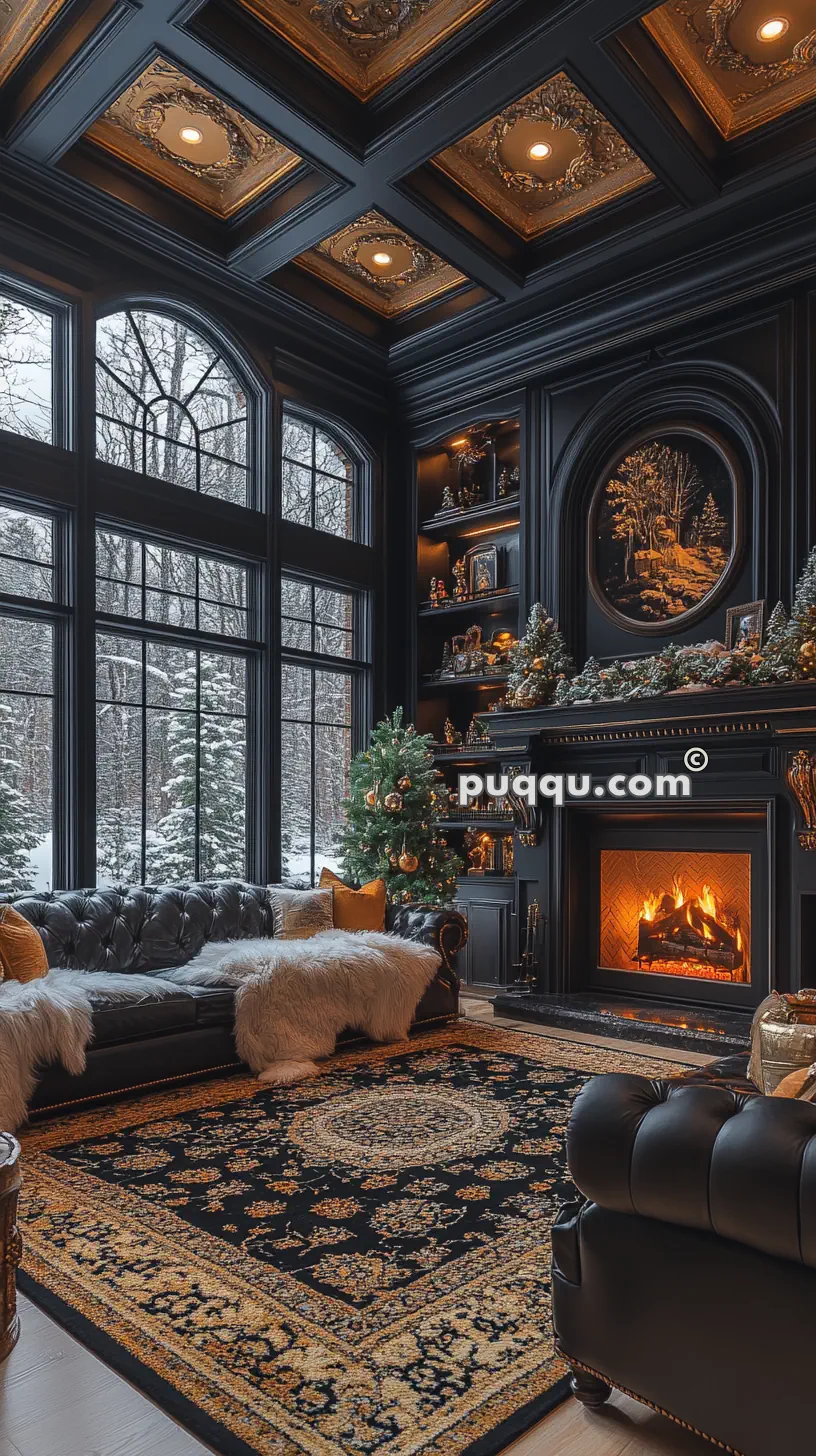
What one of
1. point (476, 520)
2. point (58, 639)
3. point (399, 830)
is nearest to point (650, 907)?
point (399, 830)

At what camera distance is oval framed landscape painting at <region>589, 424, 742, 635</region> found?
5.78 meters

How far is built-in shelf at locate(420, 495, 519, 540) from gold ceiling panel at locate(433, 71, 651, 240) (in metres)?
1.79

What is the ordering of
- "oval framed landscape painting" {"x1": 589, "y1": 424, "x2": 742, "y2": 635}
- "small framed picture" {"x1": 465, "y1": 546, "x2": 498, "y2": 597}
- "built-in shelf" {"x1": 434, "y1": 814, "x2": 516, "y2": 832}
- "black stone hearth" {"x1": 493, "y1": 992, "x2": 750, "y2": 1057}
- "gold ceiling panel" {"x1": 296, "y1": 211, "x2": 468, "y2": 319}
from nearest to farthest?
"black stone hearth" {"x1": 493, "y1": 992, "x2": 750, "y2": 1057}
"oval framed landscape painting" {"x1": 589, "y1": 424, "x2": 742, "y2": 635}
"gold ceiling panel" {"x1": 296, "y1": 211, "x2": 468, "y2": 319}
"built-in shelf" {"x1": 434, "y1": 814, "x2": 516, "y2": 832}
"small framed picture" {"x1": 465, "y1": 546, "x2": 498, "y2": 597}

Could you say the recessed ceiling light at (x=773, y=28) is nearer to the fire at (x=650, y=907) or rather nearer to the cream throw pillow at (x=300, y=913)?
the fire at (x=650, y=907)

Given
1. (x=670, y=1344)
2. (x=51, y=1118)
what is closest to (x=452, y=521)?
(x=51, y=1118)

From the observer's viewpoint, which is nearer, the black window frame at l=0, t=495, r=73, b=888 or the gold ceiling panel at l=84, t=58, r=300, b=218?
the gold ceiling panel at l=84, t=58, r=300, b=218

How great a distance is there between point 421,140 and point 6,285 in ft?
7.68

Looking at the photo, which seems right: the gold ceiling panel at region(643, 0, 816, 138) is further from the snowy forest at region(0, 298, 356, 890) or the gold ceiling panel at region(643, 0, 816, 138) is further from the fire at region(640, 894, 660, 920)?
the fire at region(640, 894, 660, 920)

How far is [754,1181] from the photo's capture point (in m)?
1.51

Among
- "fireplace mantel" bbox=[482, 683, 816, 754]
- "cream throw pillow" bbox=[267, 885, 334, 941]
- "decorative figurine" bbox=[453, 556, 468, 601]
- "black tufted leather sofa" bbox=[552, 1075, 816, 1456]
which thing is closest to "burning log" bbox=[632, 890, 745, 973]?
"fireplace mantel" bbox=[482, 683, 816, 754]

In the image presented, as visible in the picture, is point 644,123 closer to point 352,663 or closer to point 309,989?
point 352,663

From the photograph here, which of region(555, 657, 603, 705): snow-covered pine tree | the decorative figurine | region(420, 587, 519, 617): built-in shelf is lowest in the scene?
region(555, 657, 603, 705): snow-covered pine tree

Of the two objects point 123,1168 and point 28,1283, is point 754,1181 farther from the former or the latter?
point 123,1168

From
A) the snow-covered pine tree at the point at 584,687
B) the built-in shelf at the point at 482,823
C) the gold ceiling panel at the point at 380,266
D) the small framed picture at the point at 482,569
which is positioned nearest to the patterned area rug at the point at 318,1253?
the snow-covered pine tree at the point at 584,687
